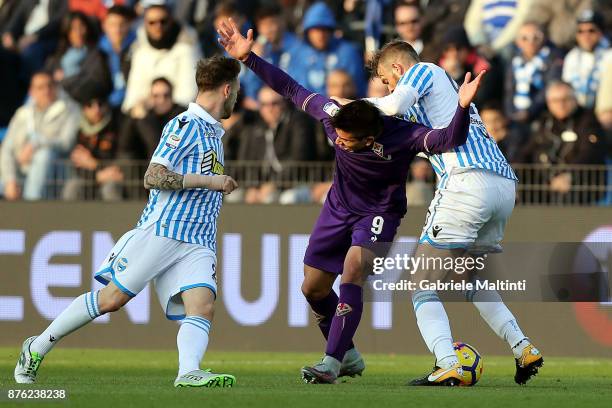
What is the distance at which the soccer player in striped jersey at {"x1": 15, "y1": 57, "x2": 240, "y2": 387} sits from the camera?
8508 mm

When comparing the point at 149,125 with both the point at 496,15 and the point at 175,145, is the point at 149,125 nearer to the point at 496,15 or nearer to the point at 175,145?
the point at 496,15

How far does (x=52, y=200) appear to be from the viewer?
14.5 metres

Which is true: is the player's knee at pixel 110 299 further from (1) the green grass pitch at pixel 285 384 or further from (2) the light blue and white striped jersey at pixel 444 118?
(2) the light blue and white striped jersey at pixel 444 118

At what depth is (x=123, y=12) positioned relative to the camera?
1598 centimetres

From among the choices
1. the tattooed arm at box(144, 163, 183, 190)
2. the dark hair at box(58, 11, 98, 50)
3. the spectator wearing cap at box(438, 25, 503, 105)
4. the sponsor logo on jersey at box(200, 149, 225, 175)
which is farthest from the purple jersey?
the dark hair at box(58, 11, 98, 50)

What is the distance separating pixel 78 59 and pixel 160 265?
7995 mm

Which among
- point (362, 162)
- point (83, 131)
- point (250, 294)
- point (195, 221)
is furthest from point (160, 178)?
point (83, 131)

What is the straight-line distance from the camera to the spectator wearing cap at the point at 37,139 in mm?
14773

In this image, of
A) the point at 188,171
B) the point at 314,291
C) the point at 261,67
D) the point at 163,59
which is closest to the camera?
the point at 188,171

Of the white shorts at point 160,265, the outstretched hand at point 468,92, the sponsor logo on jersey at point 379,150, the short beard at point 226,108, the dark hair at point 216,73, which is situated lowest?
the white shorts at point 160,265

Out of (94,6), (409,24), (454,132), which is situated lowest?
(454,132)

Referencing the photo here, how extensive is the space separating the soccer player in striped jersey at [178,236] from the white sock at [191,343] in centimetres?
2

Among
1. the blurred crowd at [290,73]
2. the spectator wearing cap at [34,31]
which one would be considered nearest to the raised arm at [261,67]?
the blurred crowd at [290,73]

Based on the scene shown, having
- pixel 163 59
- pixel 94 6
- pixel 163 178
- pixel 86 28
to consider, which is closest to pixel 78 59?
pixel 86 28
